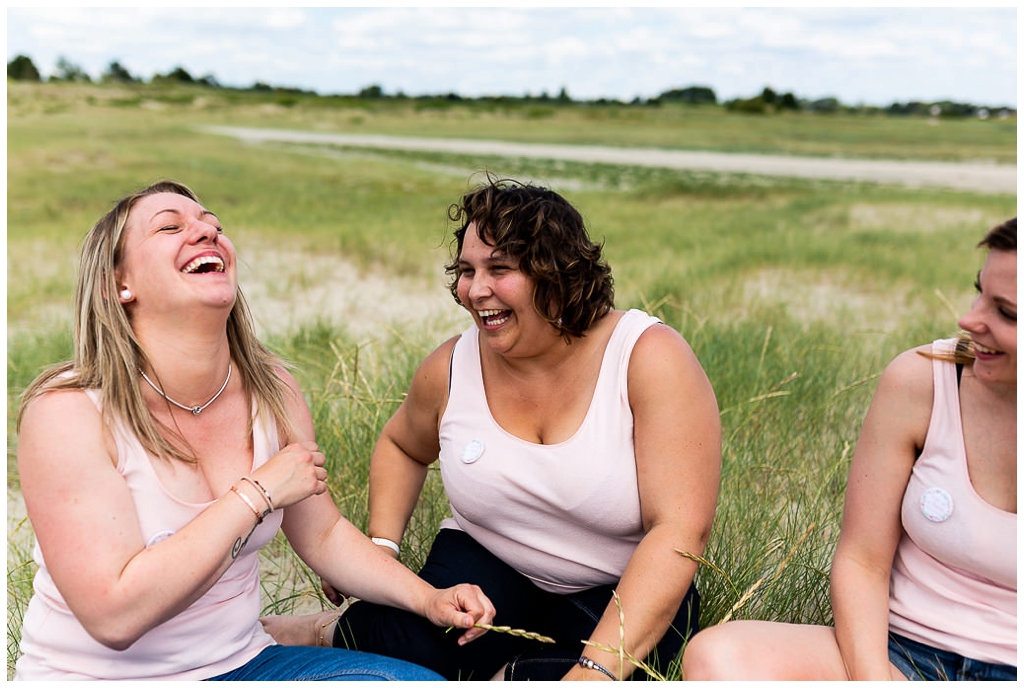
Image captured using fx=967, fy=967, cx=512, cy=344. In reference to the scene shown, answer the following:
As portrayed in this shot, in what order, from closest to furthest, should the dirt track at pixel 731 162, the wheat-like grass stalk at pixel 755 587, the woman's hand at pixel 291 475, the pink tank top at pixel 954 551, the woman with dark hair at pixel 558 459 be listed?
the pink tank top at pixel 954 551 → the woman's hand at pixel 291 475 → the wheat-like grass stalk at pixel 755 587 → the woman with dark hair at pixel 558 459 → the dirt track at pixel 731 162

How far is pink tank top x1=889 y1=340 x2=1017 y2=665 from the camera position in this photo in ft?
6.89

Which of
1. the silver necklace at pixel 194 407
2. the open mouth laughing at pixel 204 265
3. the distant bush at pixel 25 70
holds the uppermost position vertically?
the distant bush at pixel 25 70

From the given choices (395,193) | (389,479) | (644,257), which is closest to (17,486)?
(389,479)

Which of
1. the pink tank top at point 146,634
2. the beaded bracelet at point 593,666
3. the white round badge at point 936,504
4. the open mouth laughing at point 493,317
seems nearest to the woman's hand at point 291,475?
the pink tank top at point 146,634

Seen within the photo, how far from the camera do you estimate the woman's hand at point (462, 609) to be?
2.48 meters

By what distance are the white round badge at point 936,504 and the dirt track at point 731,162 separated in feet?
66.9

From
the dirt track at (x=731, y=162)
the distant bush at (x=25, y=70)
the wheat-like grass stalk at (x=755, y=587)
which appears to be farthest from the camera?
the distant bush at (x=25, y=70)

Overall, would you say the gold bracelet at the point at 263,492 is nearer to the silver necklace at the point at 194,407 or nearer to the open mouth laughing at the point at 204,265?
the silver necklace at the point at 194,407

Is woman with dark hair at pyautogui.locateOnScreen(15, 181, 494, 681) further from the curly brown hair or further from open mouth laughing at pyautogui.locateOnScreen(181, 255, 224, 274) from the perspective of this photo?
the curly brown hair

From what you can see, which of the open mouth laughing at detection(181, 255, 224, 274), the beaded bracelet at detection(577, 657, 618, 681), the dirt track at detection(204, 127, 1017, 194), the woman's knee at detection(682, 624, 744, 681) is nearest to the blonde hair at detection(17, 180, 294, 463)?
the open mouth laughing at detection(181, 255, 224, 274)

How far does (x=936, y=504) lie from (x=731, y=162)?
30527mm

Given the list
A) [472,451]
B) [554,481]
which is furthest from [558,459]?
[472,451]

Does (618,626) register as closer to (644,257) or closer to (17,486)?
(17,486)

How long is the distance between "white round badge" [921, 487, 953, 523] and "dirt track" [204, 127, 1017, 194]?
20395 mm
